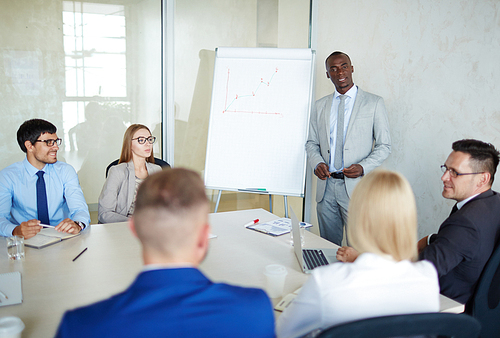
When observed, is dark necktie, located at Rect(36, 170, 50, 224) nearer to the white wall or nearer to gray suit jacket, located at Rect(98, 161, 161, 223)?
gray suit jacket, located at Rect(98, 161, 161, 223)

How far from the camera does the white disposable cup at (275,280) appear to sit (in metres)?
1.37

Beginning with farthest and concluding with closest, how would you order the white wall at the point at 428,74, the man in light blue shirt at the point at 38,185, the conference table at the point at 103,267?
1. the white wall at the point at 428,74
2. the man in light blue shirt at the point at 38,185
3. the conference table at the point at 103,267

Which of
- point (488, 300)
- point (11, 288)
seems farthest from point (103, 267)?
point (488, 300)

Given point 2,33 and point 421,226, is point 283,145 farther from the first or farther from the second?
point 2,33

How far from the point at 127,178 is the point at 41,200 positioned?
561 mm

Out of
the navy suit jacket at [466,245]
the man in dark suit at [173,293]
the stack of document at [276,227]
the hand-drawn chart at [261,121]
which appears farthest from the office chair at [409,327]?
the hand-drawn chart at [261,121]

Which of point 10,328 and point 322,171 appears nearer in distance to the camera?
point 10,328

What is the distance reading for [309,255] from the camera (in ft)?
5.84

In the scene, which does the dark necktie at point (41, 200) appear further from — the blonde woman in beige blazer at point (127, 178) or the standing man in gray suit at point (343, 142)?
the standing man in gray suit at point (343, 142)

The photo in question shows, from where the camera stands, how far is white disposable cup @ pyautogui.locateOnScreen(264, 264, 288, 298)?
4.50 feet

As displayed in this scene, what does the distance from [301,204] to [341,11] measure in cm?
197

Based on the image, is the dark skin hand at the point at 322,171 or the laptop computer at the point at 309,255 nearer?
the laptop computer at the point at 309,255

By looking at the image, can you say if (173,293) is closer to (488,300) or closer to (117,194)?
(488,300)

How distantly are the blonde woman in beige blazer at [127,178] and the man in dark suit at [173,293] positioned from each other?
75.1 inches
